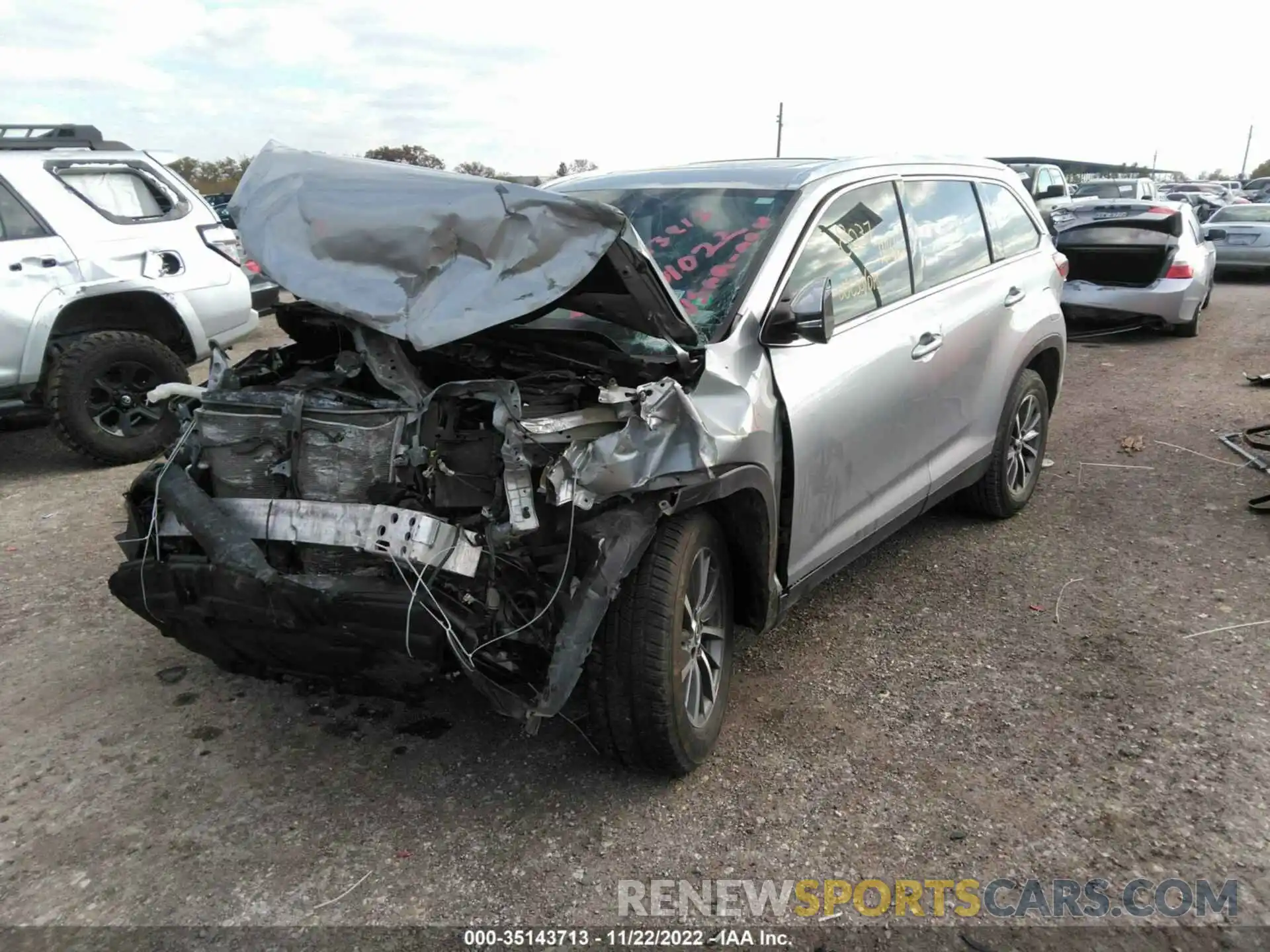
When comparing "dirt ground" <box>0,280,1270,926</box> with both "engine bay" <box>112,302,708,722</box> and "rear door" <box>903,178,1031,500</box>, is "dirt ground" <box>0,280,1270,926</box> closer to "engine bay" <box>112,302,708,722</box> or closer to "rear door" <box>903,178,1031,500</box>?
"engine bay" <box>112,302,708,722</box>

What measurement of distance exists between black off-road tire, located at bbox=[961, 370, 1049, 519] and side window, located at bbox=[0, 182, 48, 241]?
6018 millimetres

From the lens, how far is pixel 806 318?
3055 millimetres

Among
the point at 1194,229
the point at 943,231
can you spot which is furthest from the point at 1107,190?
the point at 943,231

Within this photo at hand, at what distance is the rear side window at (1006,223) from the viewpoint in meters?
A: 4.75

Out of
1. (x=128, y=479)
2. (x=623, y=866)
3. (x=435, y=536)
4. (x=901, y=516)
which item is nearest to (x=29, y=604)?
(x=128, y=479)

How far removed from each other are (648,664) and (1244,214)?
18087mm

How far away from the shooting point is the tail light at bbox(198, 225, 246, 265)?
23.0 ft

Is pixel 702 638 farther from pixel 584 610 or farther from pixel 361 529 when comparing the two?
pixel 361 529

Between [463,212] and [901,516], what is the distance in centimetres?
225

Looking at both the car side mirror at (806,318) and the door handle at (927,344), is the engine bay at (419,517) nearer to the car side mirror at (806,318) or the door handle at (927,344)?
the car side mirror at (806,318)

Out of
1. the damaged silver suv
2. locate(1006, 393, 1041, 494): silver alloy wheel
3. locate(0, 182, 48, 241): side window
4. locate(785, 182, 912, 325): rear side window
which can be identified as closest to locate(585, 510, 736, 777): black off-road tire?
the damaged silver suv

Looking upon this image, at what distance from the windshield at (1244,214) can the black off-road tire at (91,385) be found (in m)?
17.0

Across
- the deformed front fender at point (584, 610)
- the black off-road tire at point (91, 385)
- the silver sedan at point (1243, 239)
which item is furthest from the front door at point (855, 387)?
the silver sedan at point (1243, 239)

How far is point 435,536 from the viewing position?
2.54 metres
